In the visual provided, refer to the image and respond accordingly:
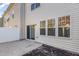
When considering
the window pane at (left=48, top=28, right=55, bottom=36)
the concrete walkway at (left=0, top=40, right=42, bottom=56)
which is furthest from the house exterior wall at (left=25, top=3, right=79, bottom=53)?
the concrete walkway at (left=0, top=40, right=42, bottom=56)

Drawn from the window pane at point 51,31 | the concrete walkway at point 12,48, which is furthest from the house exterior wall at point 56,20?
the concrete walkway at point 12,48

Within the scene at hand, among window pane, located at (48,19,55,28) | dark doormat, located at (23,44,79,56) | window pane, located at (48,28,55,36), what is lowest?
dark doormat, located at (23,44,79,56)

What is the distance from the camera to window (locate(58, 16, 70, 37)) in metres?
7.23

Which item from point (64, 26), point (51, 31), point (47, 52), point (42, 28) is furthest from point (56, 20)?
point (42, 28)

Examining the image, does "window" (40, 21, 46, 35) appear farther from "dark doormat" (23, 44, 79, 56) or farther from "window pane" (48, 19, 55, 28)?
"dark doormat" (23, 44, 79, 56)

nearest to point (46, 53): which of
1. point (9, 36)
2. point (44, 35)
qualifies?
point (44, 35)

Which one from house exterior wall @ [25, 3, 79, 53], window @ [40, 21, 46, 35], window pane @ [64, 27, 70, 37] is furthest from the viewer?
window @ [40, 21, 46, 35]

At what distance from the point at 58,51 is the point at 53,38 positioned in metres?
0.99

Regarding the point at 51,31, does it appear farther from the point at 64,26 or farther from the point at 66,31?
the point at 66,31

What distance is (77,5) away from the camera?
22.0 ft

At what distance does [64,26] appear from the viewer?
753 cm

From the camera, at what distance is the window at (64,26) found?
7.23 m

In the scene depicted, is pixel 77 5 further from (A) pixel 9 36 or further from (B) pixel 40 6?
(A) pixel 9 36

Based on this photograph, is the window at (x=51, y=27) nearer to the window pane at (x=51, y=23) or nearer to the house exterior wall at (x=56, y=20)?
the window pane at (x=51, y=23)
